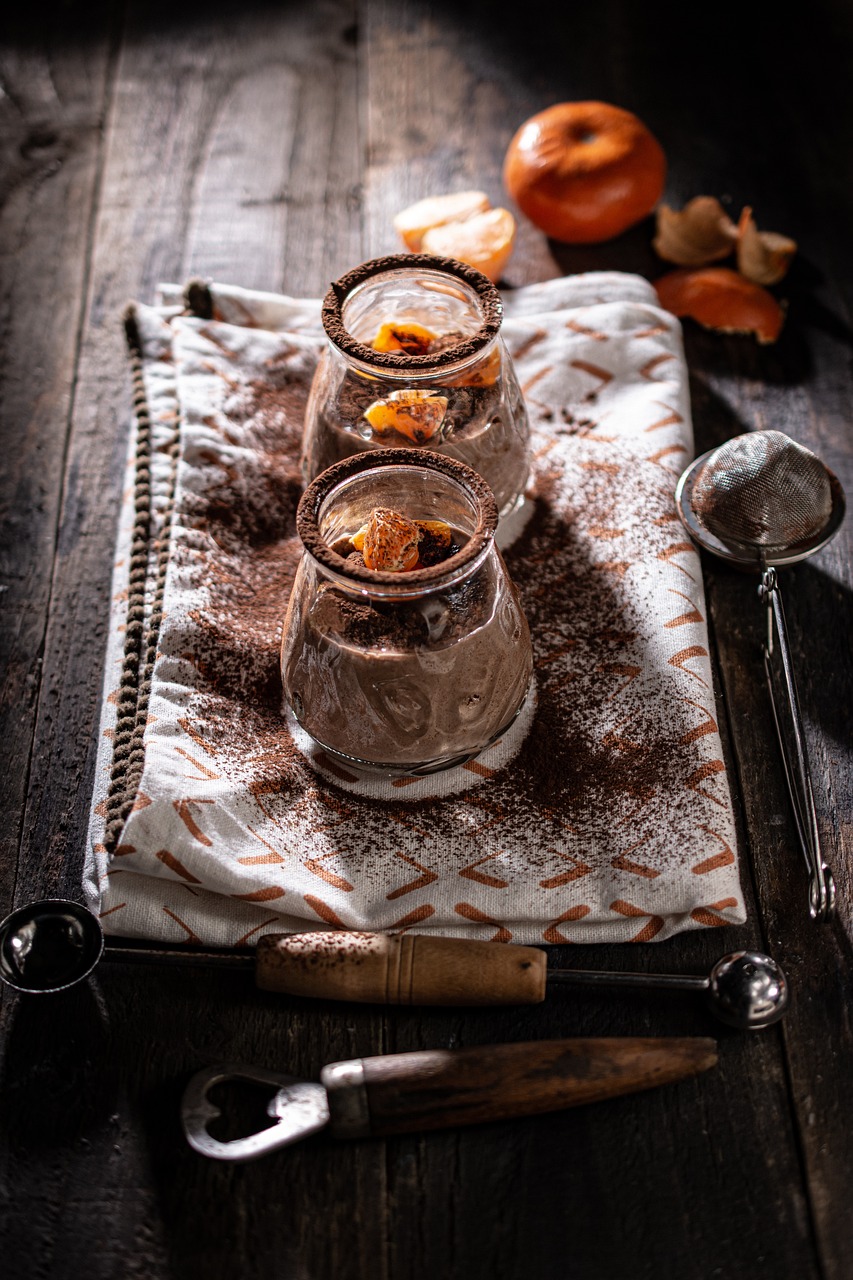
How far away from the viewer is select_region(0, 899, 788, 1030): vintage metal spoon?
34.1 inches

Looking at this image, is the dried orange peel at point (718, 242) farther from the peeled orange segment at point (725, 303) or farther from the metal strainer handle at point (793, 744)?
the metal strainer handle at point (793, 744)

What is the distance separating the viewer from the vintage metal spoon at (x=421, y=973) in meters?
0.87

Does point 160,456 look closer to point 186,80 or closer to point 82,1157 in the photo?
point 82,1157

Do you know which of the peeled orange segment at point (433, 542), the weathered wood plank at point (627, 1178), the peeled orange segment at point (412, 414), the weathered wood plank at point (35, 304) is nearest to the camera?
the weathered wood plank at point (627, 1178)

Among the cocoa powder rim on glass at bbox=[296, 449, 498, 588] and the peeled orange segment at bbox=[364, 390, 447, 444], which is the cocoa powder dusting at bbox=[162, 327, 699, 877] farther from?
the peeled orange segment at bbox=[364, 390, 447, 444]

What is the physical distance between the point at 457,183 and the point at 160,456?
68cm

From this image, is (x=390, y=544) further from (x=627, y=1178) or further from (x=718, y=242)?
(x=718, y=242)

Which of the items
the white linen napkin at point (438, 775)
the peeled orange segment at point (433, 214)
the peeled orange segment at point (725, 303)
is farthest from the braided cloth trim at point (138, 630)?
the peeled orange segment at point (725, 303)

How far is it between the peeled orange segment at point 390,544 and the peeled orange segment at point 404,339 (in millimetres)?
227

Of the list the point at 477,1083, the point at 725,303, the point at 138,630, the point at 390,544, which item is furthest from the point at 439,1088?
the point at 725,303

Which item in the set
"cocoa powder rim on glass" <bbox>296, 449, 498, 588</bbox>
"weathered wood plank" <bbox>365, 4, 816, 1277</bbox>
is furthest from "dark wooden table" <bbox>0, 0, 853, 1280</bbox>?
"cocoa powder rim on glass" <bbox>296, 449, 498, 588</bbox>

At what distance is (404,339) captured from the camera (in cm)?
105

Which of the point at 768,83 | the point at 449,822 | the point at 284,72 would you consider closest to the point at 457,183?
the point at 284,72

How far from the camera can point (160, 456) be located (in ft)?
3.92
